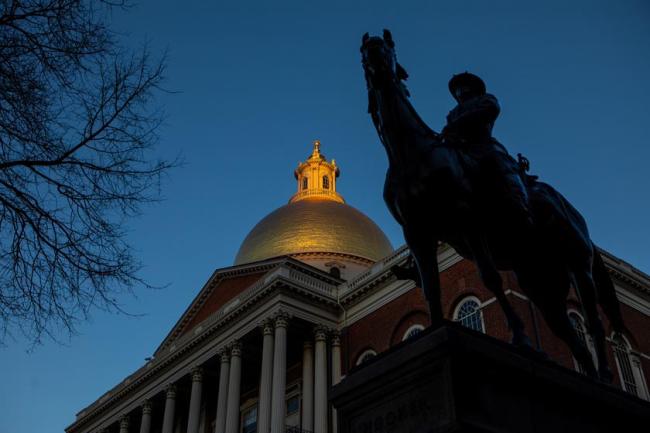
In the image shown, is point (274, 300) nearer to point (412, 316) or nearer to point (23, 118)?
point (412, 316)

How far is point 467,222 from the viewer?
7.06 meters

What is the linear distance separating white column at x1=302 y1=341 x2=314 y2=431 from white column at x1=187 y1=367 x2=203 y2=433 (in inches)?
234

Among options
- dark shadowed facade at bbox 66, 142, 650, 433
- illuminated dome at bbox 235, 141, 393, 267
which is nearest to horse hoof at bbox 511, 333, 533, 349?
dark shadowed facade at bbox 66, 142, 650, 433

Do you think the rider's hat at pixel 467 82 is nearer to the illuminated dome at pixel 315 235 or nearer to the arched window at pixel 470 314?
the arched window at pixel 470 314

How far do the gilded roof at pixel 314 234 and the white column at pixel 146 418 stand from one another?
42.3 feet

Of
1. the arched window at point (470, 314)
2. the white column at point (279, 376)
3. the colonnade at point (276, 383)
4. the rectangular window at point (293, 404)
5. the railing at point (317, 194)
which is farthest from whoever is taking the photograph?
the railing at point (317, 194)

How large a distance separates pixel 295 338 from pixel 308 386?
3.01m

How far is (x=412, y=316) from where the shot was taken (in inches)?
1300

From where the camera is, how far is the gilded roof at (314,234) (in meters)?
50.8

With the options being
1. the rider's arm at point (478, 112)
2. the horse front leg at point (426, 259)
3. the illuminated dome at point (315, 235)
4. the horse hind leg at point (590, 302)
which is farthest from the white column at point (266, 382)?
the horse front leg at point (426, 259)

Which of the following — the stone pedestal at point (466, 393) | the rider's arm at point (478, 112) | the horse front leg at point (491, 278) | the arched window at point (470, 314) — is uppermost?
the arched window at point (470, 314)

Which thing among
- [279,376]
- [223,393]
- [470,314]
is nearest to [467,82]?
[470,314]

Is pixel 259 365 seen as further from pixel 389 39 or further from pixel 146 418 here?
pixel 389 39

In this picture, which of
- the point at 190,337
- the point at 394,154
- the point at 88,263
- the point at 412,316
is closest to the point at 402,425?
the point at 394,154
